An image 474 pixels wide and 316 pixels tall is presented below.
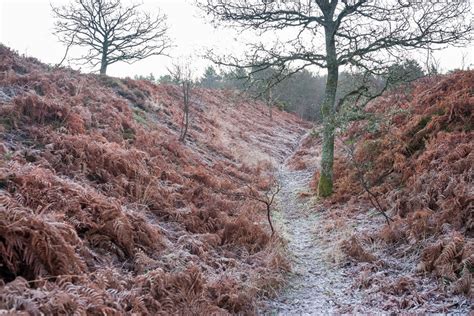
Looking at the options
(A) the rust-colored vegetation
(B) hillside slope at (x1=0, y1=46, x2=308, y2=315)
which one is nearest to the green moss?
(A) the rust-colored vegetation

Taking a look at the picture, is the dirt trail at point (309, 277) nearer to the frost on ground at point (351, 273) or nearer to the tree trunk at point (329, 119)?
the frost on ground at point (351, 273)

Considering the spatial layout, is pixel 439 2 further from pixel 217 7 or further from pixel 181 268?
pixel 181 268

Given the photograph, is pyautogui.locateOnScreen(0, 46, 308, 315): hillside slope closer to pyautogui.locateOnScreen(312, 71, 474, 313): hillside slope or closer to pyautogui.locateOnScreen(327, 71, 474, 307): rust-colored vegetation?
pyautogui.locateOnScreen(312, 71, 474, 313): hillside slope

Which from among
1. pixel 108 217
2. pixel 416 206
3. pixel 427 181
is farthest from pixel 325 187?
pixel 108 217

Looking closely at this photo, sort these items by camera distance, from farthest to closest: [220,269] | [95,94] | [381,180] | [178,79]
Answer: [178,79] < [95,94] < [381,180] < [220,269]

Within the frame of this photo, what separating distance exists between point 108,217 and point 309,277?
9.89 feet

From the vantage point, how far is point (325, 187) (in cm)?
970

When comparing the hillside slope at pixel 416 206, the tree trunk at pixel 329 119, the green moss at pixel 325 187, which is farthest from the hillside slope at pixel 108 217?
the tree trunk at pixel 329 119

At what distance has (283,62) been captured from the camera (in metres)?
9.85

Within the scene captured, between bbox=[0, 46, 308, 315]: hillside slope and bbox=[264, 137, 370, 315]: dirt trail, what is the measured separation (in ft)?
1.10

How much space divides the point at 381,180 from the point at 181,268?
5754mm

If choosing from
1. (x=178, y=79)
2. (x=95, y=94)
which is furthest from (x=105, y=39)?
(x=95, y=94)

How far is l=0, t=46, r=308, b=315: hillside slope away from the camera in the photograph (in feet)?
10.7

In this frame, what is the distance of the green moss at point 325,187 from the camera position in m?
9.63
